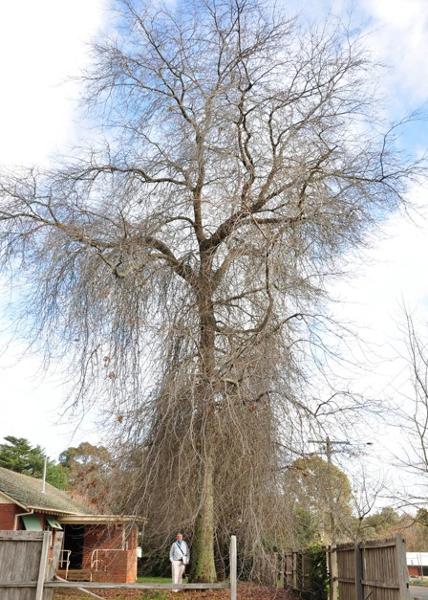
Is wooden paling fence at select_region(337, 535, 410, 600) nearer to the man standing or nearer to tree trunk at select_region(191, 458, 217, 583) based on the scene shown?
tree trunk at select_region(191, 458, 217, 583)

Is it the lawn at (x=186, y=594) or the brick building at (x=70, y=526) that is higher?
the brick building at (x=70, y=526)

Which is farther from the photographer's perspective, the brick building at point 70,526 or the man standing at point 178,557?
the brick building at point 70,526

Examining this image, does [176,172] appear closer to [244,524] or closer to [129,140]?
[129,140]

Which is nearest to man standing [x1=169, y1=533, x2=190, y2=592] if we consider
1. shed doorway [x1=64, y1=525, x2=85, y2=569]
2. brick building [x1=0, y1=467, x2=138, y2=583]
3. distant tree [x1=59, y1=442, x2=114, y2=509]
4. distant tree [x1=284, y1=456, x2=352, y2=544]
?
distant tree [x1=59, y1=442, x2=114, y2=509]

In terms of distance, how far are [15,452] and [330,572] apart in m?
41.6

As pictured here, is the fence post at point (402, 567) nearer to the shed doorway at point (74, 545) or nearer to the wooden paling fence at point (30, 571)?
the wooden paling fence at point (30, 571)

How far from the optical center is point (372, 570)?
24.3 feet

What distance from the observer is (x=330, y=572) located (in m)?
11.0

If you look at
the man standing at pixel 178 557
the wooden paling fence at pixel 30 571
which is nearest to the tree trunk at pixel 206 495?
the man standing at pixel 178 557

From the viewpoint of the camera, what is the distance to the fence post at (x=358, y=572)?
7.87 metres

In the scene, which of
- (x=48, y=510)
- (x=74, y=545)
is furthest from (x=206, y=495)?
(x=74, y=545)

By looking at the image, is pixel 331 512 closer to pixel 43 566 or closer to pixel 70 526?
pixel 43 566

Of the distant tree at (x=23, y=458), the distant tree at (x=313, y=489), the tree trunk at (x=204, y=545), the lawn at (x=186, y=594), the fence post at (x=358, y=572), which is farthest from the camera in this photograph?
the distant tree at (x=23, y=458)

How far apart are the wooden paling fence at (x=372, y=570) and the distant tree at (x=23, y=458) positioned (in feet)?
124
